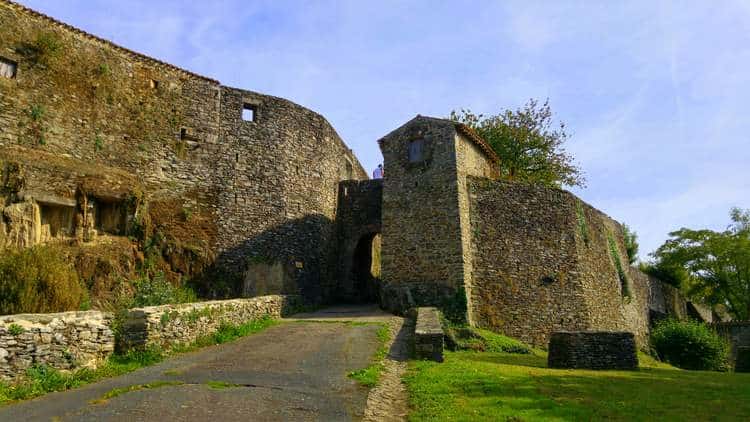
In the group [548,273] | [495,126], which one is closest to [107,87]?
[548,273]

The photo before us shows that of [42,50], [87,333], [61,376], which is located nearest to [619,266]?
[87,333]

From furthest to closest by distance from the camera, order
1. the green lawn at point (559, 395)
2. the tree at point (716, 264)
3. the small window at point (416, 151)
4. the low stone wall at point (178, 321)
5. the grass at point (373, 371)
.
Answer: the tree at point (716, 264) → the small window at point (416, 151) → the low stone wall at point (178, 321) → the grass at point (373, 371) → the green lawn at point (559, 395)

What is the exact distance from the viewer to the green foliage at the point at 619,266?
28547 mm

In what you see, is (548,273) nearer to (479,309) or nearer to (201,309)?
(479,309)

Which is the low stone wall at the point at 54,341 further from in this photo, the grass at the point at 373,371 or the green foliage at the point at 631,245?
the green foliage at the point at 631,245

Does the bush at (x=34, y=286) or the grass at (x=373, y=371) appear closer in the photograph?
the grass at (x=373, y=371)

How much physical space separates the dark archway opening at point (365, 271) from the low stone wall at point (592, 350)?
12610 mm

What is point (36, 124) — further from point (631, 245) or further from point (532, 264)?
point (631, 245)

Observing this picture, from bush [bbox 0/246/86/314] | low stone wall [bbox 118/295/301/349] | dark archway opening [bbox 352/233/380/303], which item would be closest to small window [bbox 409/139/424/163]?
dark archway opening [bbox 352/233/380/303]

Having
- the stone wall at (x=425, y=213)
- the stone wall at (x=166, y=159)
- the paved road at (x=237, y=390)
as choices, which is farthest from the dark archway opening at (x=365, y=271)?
the paved road at (x=237, y=390)

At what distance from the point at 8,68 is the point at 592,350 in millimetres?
20484

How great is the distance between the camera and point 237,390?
336 inches

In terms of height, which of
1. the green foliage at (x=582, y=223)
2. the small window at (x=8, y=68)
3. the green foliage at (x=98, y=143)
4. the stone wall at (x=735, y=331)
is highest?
the small window at (x=8, y=68)

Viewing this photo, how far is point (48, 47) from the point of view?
1927cm
